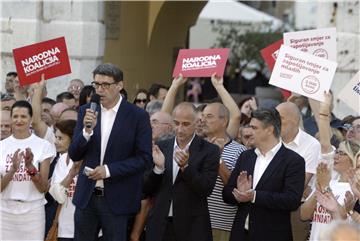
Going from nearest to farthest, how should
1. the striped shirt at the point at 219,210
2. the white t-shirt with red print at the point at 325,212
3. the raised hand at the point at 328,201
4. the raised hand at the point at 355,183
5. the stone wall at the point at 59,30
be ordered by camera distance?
1. the raised hand at the point at 355,183
2. the raised hand at the point at 328,201
3. the white t-shirt with red print at the point at 325,212
4. the striped shirt at the point at 219,210
5. the stone wall at the point at 59,30

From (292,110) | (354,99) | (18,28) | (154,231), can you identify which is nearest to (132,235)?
(154,231)

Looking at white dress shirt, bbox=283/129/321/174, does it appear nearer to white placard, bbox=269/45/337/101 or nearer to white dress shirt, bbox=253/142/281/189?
white placard, bbox=269/45/337/101

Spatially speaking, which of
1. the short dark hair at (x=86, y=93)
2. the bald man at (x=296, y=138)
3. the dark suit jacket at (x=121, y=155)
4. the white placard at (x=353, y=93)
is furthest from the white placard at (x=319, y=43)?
the dark suit jacket at (x=121, y=155)

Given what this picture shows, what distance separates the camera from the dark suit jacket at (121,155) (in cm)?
868

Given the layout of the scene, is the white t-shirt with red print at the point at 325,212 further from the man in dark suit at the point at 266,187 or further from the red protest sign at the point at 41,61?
the red protest sign at the point at 41,61

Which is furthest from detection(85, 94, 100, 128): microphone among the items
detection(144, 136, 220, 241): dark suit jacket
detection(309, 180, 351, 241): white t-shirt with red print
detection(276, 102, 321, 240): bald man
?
detection(309, 180, 351, 241): white t-shirt with red print

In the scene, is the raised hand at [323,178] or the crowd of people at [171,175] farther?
the crowd of people at [171,175]

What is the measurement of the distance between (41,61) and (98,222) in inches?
117

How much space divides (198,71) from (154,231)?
2468mm

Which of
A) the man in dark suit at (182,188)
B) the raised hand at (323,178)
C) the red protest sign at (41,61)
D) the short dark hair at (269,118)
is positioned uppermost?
the short dark hair at (269,118)

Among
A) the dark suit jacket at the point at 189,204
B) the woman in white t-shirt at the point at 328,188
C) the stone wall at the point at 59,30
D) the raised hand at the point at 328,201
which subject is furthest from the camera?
the stone wall at the point at 59,30

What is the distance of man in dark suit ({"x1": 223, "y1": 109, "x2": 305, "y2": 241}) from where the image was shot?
27.1ft

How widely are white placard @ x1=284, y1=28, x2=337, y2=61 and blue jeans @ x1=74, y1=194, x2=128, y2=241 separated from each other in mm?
3124

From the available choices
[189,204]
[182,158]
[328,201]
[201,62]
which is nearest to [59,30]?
[201,62]
